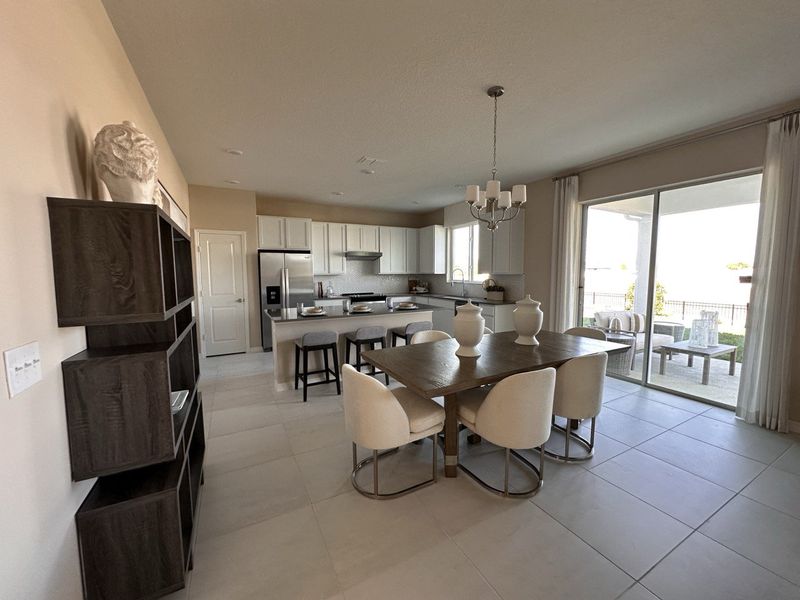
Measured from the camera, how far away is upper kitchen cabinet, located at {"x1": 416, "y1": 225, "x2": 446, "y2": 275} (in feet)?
22.7

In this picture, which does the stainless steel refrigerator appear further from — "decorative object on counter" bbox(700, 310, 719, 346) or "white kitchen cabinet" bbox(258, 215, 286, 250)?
"decorative object on counter" bbox(700, 310, 719, 346)

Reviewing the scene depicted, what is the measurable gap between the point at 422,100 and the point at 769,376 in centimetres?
383

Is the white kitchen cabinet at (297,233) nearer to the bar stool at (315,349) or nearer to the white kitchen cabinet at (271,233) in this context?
the white kitchen cabinet at (271,233)

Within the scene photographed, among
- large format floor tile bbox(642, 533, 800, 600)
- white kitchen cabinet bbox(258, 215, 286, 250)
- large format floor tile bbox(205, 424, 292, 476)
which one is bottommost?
large format floor tile bbox(205, 424, 292, 476)

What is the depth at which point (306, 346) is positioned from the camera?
353 cm

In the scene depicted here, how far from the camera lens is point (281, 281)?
18.6ft

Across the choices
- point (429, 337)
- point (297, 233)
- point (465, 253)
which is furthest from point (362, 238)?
point (429, 337)

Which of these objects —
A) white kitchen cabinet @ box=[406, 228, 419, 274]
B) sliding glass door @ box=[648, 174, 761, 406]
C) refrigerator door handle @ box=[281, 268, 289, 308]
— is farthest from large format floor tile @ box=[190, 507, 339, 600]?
white kitchen cabinet @ box=[406, 228, 419, 274]

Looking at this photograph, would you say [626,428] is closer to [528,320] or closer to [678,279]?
[528,320]

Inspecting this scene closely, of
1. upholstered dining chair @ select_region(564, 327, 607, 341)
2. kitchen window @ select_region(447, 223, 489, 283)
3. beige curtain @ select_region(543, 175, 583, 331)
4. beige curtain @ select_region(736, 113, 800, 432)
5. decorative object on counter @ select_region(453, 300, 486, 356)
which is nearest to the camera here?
decorative object on counter @ select_region(453, 300, 486, 356)

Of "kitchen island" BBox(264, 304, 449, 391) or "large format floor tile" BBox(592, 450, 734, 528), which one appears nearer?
"large format floor tile" BBox(592, 450, 734, 528)

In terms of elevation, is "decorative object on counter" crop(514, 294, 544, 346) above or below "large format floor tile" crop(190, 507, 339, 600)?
above

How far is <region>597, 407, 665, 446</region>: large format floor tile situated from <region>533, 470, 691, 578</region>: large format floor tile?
29.0 inches

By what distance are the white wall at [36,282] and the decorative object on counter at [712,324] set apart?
5.14 meters
